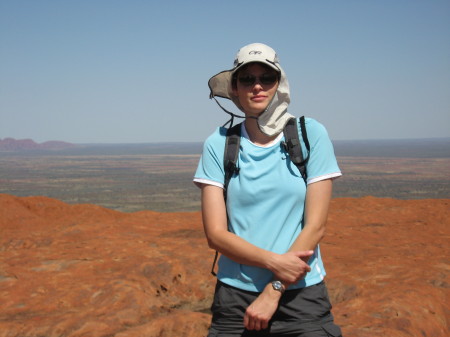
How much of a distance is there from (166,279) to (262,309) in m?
4.36

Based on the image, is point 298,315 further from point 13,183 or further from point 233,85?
point 13,183

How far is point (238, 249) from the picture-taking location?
78.2 inches

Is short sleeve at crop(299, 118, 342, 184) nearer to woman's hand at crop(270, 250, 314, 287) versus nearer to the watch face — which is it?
woman's hand at crop(270, 250, 314, 287)

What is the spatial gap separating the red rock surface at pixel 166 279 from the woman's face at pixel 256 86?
8.61 feet

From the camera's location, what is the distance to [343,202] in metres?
12.8

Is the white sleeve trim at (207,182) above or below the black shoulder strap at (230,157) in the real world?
below

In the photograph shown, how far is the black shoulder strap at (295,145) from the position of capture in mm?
2068

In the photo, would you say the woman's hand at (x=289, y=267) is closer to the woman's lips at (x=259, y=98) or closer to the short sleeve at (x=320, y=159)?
the short sleeve at (x=320, y=159)

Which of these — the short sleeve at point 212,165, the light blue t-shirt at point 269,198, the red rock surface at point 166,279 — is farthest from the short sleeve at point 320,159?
the red rock surface at point 166,279

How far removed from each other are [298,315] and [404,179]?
56.8 m

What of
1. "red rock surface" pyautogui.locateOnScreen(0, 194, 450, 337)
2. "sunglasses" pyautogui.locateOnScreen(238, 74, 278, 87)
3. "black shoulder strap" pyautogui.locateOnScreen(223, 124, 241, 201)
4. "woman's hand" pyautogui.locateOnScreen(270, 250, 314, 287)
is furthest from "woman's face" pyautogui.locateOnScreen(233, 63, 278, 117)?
"red rock surface" pyautogui.locateOnScreen(0, 194, 450, 337)

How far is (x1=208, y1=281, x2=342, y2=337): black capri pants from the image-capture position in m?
2.00

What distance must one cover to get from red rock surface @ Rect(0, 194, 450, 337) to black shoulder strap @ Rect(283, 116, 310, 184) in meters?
2.47

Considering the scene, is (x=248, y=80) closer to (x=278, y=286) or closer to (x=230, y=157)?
(x=230, y=157)
